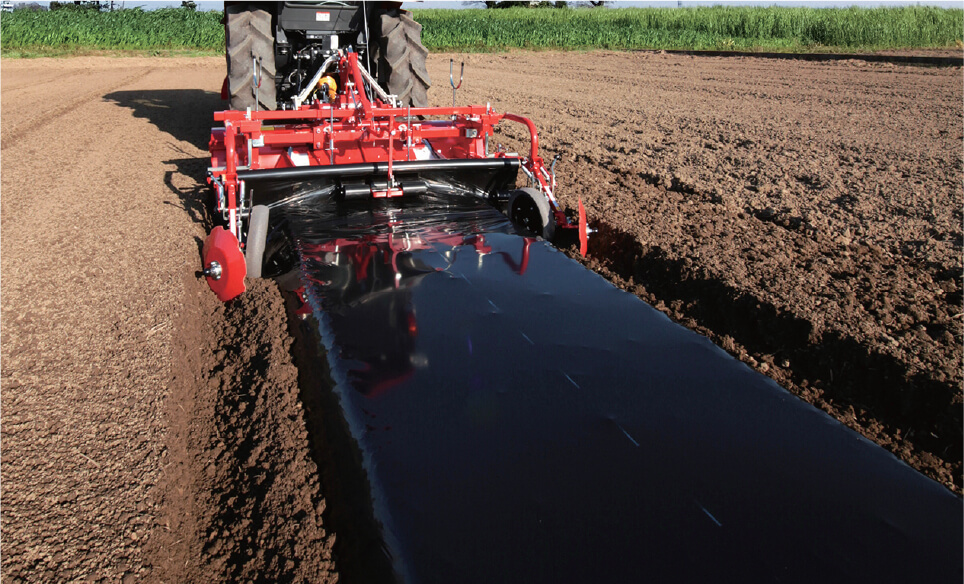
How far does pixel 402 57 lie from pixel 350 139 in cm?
221

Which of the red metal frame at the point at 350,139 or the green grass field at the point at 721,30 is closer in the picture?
the red metal frame at the point at 350,139

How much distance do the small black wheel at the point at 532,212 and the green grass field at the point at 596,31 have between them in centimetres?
2167

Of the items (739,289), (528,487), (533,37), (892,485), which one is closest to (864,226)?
(739,289)

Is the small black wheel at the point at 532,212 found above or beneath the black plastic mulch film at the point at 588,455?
above

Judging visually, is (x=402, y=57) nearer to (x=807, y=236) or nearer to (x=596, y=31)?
(x=807, y=236)

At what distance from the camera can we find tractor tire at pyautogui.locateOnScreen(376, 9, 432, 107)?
7398mm

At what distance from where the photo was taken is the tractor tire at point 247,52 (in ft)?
22.4

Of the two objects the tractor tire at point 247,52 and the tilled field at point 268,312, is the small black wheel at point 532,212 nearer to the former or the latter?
the tilled field at point 268,312

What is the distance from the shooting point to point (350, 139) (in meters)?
5.59

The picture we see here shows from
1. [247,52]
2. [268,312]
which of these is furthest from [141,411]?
[247,52]

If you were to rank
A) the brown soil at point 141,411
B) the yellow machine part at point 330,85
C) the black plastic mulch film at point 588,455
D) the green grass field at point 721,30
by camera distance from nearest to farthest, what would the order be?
the black plastic mulch film at point 588,455, the brown soil at point 141,411, the yellow machine part at point 330,85, the green grass field at point 721,30

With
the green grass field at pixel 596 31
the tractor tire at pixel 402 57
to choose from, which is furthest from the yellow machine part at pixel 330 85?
the green grass field at pixel 596 31

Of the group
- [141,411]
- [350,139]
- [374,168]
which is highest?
[350,139]

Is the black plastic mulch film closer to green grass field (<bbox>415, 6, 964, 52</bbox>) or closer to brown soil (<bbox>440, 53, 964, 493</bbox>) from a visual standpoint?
brown soil (<bbox>440, 53, 964, 493</bbox>)
